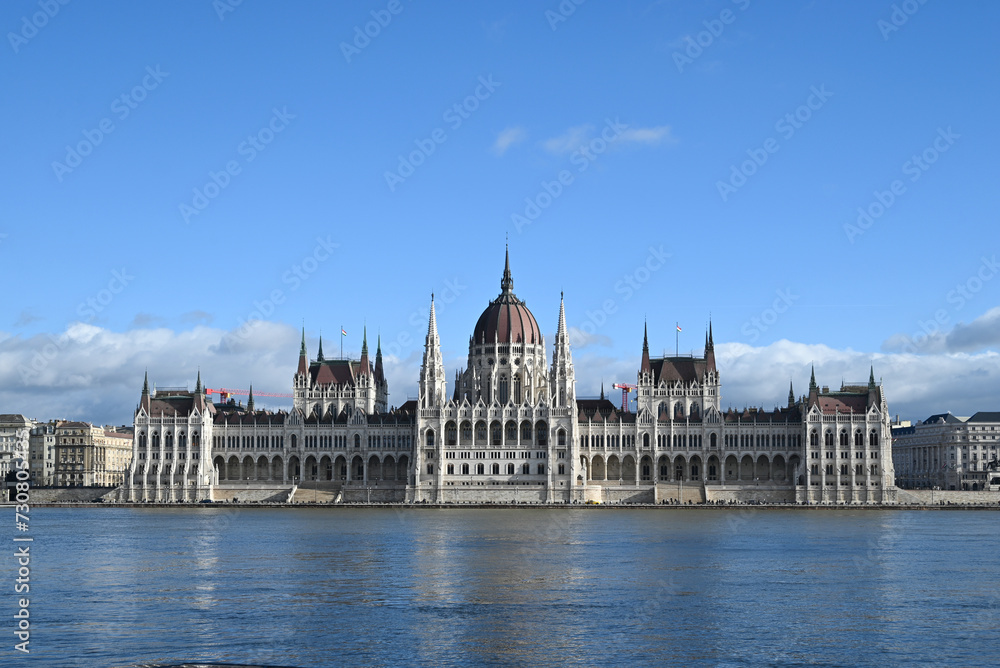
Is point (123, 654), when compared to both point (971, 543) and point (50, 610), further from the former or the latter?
point (971, 543)

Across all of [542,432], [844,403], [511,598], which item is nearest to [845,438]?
[844,403]

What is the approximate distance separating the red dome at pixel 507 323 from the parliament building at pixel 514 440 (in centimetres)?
20

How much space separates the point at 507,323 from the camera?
186 meters

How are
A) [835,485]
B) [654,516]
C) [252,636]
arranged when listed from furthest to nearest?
[835,485] < [654,516] < [252,636]

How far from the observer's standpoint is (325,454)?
181500 mm

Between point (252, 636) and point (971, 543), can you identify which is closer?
point (252, 636)

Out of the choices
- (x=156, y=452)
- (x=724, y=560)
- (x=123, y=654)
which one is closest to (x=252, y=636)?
Answer: (x=123, y=654)

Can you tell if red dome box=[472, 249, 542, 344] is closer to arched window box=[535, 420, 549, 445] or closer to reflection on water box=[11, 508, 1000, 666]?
arched window box=[535, 420, 549, 445]

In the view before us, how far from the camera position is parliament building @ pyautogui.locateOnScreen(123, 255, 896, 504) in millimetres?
169625

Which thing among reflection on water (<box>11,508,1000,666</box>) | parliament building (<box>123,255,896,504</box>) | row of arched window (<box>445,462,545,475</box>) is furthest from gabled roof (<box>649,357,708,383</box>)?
reflection on water (<box>11,508,1000,666</box>)

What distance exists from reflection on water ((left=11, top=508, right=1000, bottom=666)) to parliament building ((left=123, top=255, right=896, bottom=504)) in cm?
6743

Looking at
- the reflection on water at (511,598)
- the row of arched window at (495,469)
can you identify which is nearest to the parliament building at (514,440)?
the row of arched window at (495,469)

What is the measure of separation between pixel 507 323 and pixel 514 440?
64.0ft

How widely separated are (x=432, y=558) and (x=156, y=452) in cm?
11310
